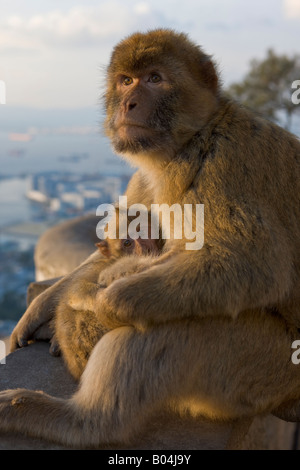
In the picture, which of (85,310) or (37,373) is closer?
(85,310)

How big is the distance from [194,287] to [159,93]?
979 mm

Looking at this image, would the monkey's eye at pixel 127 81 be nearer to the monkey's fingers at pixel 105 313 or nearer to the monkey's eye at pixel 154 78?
the monkey's eye at pixel 154 78

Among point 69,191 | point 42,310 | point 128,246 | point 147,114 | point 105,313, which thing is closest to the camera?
point 105,313

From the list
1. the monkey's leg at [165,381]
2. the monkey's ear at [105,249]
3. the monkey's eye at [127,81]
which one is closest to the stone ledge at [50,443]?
the monkey's leg at [165,381]

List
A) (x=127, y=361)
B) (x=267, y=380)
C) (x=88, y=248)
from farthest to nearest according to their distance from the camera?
(x=88, y=248) → (x=267, y=380) → (x=127, y=361)

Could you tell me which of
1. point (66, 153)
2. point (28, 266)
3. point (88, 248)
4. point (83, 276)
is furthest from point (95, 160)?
point (83, 276)

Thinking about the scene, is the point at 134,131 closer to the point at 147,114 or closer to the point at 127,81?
the point at 147,114

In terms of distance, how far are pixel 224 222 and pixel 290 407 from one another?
39.6 inches

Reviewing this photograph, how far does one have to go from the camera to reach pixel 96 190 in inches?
521

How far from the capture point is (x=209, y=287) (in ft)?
8.11

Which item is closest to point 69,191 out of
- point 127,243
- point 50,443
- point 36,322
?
point 36,322

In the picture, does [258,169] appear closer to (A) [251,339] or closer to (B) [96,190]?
(A) [251,339]

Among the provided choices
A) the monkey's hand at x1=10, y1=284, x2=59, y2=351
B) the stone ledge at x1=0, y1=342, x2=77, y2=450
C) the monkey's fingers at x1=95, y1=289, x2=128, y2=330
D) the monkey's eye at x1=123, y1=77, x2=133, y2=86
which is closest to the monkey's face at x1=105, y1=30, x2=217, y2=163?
the monkey's eye at x1=123, y1=77, x2=133, y2=86

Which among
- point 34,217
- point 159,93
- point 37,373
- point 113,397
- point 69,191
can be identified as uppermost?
point 34,217
